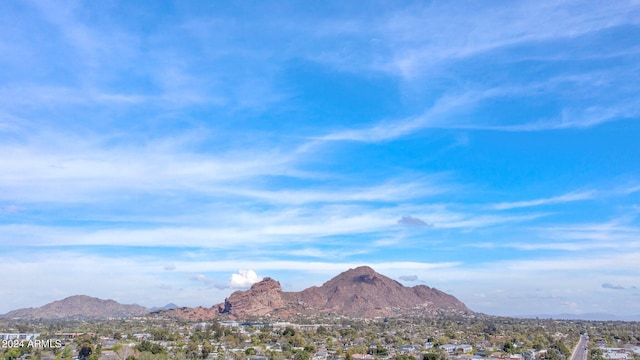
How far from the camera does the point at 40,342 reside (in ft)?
265

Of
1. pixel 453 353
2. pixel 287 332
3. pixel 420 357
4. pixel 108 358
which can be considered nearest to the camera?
pixel 108 358

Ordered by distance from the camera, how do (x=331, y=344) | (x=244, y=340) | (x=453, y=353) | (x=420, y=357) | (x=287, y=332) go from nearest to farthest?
(x=420, y=357)
(x=453, y=353)
(x=331, y=344)
(x=244, y=340)
(x=287, y=332)

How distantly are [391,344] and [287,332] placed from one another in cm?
2320

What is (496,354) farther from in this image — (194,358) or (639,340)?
(639,340)

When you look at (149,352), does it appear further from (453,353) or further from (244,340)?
(453,353)

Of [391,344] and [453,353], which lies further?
[391,344]

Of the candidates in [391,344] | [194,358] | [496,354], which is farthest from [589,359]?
[194,358]

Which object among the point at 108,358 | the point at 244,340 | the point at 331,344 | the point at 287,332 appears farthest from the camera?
the point at 287,332

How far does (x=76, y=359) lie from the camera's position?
6556cm

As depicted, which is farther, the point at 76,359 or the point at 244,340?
the point at 244,340

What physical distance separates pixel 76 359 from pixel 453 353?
51771 mm

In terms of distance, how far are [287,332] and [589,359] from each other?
5558 cm

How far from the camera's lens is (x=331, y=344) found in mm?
89188

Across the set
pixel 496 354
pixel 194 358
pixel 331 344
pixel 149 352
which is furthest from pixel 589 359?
pixel 149 352
